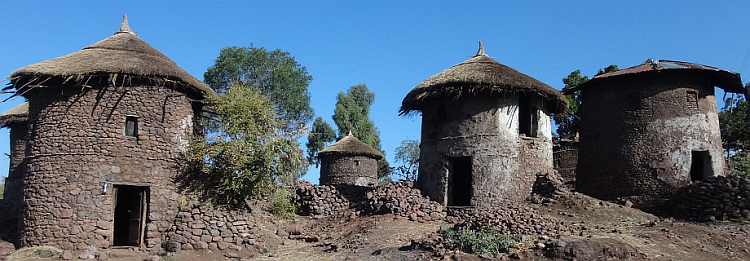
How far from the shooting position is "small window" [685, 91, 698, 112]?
1891 cm

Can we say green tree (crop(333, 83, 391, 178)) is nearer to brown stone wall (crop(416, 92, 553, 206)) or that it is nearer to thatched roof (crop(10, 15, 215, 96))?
brown stone wall (crop(416, 92, 553, 206))

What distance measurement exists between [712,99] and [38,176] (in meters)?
19.2

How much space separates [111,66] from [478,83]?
9365 millimetres

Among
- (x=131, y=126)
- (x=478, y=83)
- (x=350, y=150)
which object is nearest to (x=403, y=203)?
(x=478, y=83)

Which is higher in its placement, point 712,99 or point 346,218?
point 712,99

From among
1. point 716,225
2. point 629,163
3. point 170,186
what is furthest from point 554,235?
point 170,186

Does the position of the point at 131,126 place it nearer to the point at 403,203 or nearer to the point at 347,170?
the point at 403,203

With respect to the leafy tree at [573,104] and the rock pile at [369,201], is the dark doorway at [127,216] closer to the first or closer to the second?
the rock pile at [369,201]

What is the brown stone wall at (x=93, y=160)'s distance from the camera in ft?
45.9

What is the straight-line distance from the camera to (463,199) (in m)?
19.3

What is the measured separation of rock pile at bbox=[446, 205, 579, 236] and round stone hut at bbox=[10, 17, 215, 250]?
7578 millimetres

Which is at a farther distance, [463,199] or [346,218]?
[463,199]

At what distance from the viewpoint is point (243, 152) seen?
15602 millimetres

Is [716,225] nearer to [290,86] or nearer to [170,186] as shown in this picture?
[170,186]
